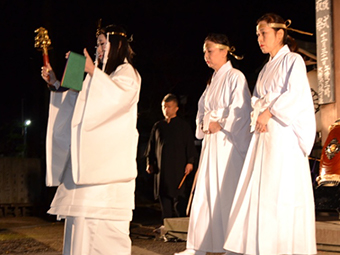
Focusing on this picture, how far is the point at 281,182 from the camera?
4633 mm

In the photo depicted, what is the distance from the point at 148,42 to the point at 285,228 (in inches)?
548

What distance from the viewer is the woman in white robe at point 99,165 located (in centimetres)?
405

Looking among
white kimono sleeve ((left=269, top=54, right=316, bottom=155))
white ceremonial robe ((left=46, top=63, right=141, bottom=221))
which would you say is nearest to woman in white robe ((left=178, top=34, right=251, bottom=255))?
white kimono sleeve ((left=269, top=54, right=316, bottom=155))

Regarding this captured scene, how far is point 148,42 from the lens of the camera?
1791 centimetres

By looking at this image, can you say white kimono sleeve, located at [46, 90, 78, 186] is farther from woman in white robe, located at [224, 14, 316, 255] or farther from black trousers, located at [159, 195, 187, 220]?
black trousers, located at [159, 195, 187, 220]

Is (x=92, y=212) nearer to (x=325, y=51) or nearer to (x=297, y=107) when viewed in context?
(x=297, y=107)

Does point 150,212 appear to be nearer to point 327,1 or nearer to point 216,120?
point 327,1

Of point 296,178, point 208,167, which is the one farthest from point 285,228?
point 208,167

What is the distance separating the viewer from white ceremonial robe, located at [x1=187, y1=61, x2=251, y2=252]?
5.36m

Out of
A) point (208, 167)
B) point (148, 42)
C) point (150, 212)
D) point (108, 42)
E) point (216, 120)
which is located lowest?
point (150, 212)

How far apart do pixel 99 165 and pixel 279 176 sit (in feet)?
5.08

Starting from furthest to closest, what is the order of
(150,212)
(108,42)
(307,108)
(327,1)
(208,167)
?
(150,212)
(327,1)
(208,167)
(307,108)
(108,42)

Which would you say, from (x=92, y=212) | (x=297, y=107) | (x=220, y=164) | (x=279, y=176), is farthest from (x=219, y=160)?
(x=92, y=212)

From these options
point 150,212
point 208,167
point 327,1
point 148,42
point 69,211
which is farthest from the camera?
point 148,42
